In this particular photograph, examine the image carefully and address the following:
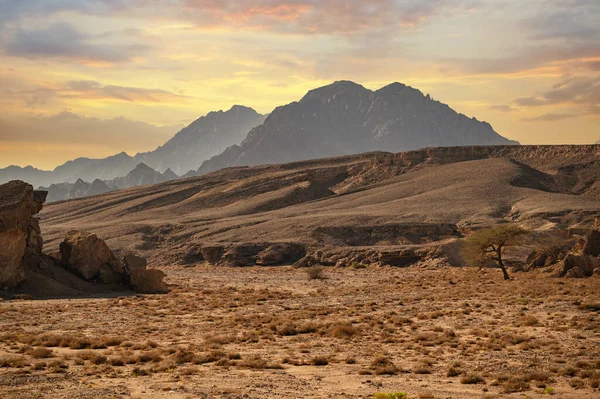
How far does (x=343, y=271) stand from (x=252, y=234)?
1955cm

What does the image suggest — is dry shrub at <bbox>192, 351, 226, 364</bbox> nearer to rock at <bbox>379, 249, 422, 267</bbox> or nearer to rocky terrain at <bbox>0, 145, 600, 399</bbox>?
rocky terrain at <bbox>0, 145, 600, 399</bbox>

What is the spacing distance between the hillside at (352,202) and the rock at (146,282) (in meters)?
26.4

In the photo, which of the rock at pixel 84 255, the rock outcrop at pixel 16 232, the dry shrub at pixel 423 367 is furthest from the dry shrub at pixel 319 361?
the rock at pixel 84 255

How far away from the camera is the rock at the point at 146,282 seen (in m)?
38.4

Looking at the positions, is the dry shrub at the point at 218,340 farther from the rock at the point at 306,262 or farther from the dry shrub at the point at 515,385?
the rock at the point at 306,262

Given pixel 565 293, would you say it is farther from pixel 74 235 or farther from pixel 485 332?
pixel 74 235

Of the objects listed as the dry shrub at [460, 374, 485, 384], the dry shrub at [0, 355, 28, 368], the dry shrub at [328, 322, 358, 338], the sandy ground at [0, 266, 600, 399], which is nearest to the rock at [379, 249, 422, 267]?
the sandy ground at [0, 266, 600, 399]

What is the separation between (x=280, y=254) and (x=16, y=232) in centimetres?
3061

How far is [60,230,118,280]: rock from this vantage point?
3897 cm

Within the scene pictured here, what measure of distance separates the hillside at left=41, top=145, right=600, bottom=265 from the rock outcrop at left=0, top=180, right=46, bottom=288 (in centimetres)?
2956

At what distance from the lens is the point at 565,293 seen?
29.3 m

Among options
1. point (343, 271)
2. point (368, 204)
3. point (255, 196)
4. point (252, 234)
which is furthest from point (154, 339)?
point (255, 196)

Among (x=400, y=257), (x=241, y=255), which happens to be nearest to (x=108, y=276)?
(x=241, y=255)

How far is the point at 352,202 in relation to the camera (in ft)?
283
